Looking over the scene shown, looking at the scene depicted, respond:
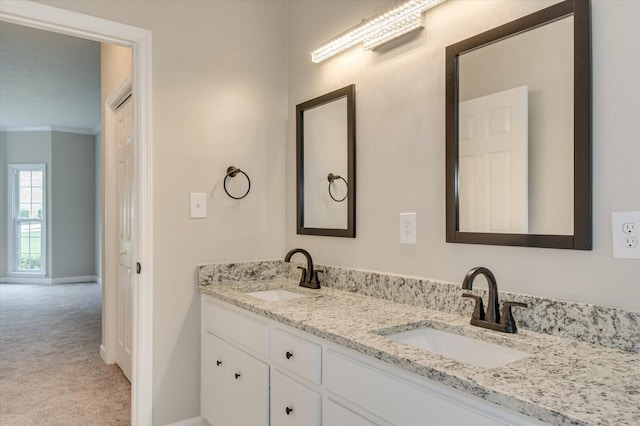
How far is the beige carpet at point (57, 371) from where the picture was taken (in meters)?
2.54

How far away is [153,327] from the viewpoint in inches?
84.1

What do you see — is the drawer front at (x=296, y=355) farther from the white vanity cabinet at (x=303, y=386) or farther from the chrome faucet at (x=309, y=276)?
the chrome faucet at (x=309, y=276)

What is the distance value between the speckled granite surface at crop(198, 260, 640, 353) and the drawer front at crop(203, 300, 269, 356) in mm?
199

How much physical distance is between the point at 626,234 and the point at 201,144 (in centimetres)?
183

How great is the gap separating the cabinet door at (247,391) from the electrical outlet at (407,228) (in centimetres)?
74

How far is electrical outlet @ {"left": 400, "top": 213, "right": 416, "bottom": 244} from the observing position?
5.88ft

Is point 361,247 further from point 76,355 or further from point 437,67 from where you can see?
point 76,355

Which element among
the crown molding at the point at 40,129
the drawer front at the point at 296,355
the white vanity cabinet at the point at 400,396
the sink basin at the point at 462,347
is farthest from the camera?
the crown molding at the point at 40,129

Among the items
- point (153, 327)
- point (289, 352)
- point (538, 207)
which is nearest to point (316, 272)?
point (289, 352)

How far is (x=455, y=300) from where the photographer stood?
1.60 meters

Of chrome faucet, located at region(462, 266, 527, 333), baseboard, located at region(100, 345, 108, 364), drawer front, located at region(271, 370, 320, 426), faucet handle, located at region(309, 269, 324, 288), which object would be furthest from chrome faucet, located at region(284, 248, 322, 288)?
baseboard, located at region(100, 345, 108, 364)

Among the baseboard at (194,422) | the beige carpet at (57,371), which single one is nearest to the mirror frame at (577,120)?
the baseboard at (194,422)

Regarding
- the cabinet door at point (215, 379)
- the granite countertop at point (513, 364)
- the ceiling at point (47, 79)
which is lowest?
the cabinet door at point (215, 379)

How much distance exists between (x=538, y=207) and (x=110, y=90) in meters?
3.11
